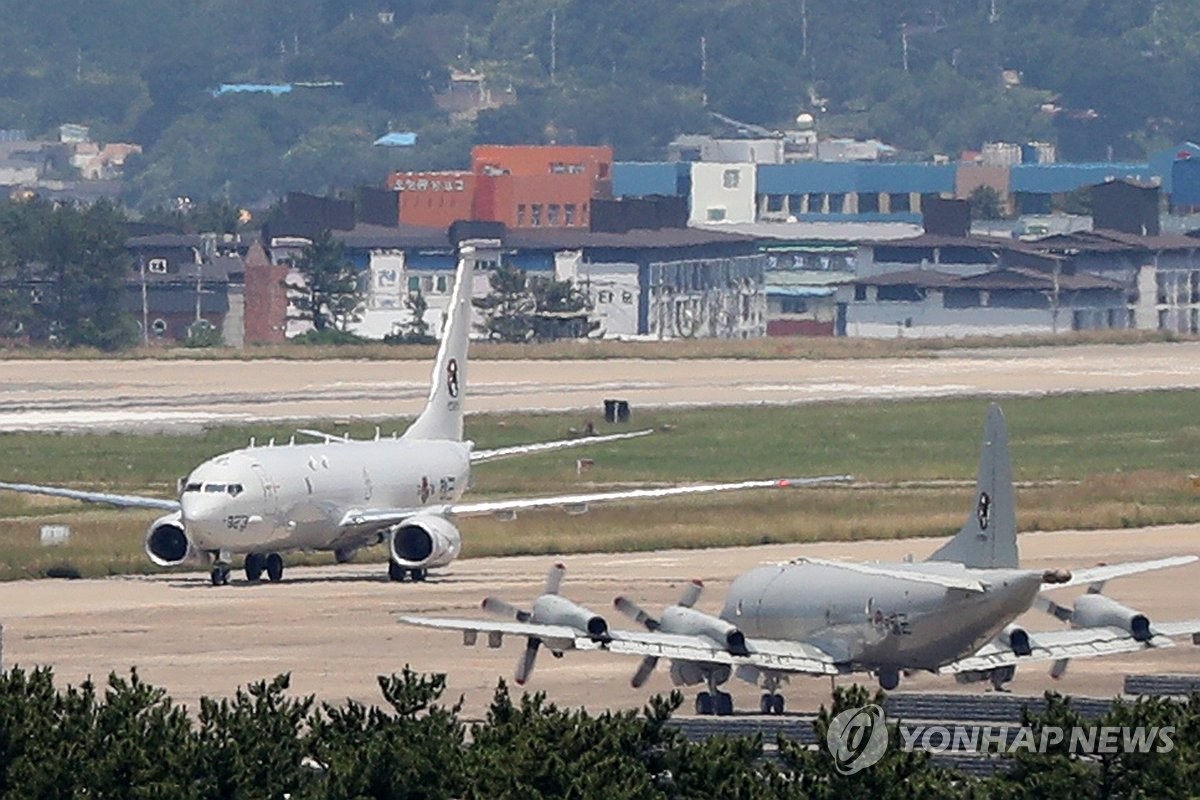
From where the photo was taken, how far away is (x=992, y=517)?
46594 mm

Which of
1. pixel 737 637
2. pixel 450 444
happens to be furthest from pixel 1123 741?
pixel 450 444

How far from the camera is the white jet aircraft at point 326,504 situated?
223 ft

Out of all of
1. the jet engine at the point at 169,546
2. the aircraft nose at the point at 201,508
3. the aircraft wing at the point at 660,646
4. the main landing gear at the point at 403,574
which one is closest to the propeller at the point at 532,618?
the aircraft wing at the point at 660,646

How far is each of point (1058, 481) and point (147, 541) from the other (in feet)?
121

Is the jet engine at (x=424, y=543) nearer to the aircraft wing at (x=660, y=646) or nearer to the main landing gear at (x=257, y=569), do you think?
the main landing gear at (x=257, y=569)

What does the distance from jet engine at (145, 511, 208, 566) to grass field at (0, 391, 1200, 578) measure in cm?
327

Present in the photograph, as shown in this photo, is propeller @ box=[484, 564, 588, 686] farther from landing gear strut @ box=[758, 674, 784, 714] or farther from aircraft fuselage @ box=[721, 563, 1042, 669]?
landing gear strut @ box=[758, 674, 784, 714]

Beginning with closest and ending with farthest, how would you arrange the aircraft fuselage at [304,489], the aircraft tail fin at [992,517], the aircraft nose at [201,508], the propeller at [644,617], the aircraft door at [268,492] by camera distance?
1. the propeller at [644,617]
2. the aircraft tail fin at [992,517]
3. the aircraft nose at [201,508]
4. the aircraft fuselage at [304,489]
5. the aircraft door at [268,492]

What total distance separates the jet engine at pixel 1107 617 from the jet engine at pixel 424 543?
22.9 meters

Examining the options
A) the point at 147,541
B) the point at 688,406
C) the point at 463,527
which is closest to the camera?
the point at 147,541

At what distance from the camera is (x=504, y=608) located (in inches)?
1853

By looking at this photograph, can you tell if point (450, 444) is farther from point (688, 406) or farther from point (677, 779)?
point (688, 406)

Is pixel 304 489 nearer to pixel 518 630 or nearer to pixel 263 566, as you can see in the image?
pixel 263 566

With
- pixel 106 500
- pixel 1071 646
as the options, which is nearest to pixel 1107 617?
pixel 1071 646
